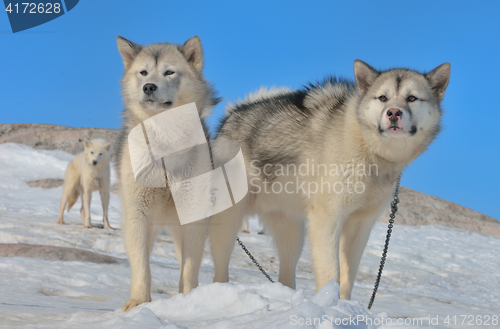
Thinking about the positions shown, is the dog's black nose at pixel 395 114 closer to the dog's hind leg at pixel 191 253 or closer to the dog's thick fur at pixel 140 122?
the dog's thick fur at pixel 140 122

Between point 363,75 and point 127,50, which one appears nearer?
point 127,50

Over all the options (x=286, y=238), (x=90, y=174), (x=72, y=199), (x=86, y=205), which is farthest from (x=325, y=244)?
(x=72, y=199)

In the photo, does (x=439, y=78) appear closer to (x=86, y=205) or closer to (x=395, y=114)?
(x=395, y=114)

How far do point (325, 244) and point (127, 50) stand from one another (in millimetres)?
2220

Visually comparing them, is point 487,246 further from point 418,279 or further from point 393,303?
point 393,303

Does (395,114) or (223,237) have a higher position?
(395,114)

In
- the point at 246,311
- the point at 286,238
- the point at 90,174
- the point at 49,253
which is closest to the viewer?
the point at 246,311

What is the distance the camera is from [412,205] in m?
13.7

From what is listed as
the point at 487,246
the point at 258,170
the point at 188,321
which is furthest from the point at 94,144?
the point at 487,246

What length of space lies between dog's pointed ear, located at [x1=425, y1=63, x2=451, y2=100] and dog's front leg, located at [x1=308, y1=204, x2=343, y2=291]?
1366 mm

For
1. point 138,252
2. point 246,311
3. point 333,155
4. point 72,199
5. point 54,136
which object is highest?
point 54,136

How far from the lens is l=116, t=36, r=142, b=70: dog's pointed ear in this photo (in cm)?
356

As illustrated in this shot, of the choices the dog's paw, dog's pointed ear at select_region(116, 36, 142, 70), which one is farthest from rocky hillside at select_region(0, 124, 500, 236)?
the dog's paw

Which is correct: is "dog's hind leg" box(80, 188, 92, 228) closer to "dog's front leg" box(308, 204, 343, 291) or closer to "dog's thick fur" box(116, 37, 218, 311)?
"dog's thick fur" box(116, 37, 218, 311)
